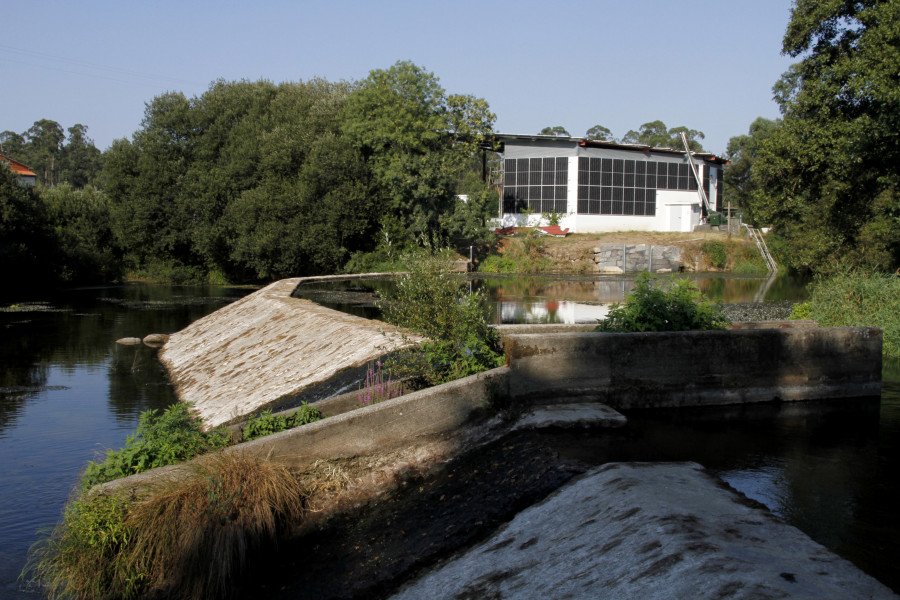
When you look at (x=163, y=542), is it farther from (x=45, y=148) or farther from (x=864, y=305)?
(x=45, y=148)

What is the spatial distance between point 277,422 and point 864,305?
47.5ft

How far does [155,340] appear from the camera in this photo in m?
24.8

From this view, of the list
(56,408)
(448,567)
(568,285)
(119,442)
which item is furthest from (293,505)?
(568,285)

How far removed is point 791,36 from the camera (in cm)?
2064

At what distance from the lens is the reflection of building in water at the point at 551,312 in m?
24.5

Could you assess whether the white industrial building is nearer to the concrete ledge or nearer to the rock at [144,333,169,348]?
the rock at [144,333,169,348]

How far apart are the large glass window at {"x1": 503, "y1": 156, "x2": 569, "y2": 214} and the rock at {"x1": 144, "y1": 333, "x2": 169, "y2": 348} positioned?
115ft

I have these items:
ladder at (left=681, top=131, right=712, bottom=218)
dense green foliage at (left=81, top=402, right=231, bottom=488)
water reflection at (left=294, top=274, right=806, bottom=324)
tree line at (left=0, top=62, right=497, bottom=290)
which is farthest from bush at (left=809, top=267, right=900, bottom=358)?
ladder at (left=681, top=131, right=712, bottom=218)

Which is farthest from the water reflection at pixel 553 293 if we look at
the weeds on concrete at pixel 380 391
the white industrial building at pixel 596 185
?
the white industrial building at pixel 596 185

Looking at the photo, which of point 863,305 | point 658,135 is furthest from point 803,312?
point 658,135

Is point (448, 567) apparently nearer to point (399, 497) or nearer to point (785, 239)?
point (399, 497)

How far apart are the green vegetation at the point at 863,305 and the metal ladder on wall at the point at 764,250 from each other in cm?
3280

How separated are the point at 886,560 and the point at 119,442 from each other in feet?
39.5

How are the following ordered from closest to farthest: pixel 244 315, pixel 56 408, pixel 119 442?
1. pixel 119 442
2. pixel 56 408
3. pixel 244 315
